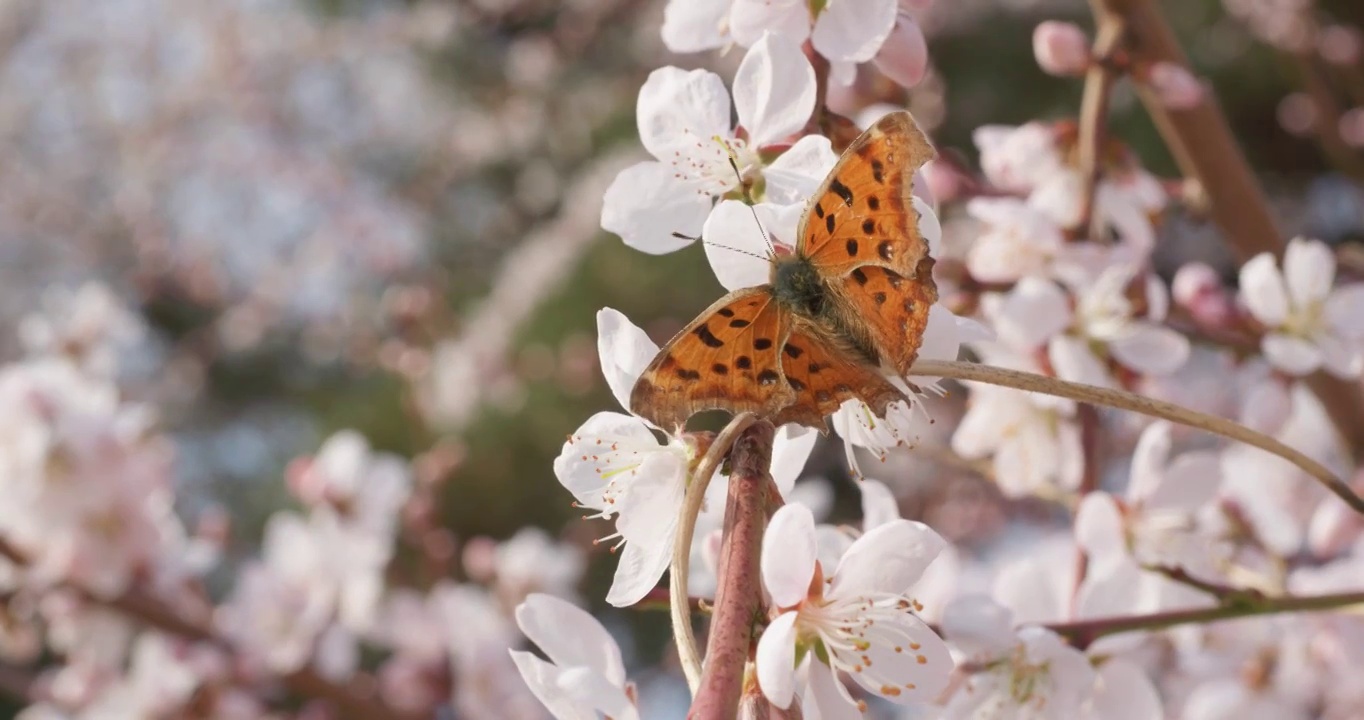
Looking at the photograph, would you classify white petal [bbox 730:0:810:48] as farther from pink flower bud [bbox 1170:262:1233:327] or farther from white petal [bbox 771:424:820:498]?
pink flower bud [bbox 1170:262:1233:327]

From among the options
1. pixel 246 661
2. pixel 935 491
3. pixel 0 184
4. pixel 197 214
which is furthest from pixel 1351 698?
pixel 0 184

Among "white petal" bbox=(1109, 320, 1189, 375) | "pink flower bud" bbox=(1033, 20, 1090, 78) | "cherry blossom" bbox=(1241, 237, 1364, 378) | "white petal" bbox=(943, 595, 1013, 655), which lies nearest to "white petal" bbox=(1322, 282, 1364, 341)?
"cherry blossom" bbox=(1241, 237, 1364, 378)

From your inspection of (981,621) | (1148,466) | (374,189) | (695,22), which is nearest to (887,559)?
(981,621)

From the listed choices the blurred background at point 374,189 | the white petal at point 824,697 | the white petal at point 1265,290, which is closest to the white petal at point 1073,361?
the white petal at point 1265,290

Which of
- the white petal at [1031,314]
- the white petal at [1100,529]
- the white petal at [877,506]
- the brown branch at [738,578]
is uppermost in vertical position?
the brown branch at [738,578]

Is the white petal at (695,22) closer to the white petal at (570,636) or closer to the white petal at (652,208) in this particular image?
the white petal at (652,208)

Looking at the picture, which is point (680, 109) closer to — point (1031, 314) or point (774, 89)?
point (774, 89)

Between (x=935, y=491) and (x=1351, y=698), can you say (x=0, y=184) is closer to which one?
(x=935, y=491)
